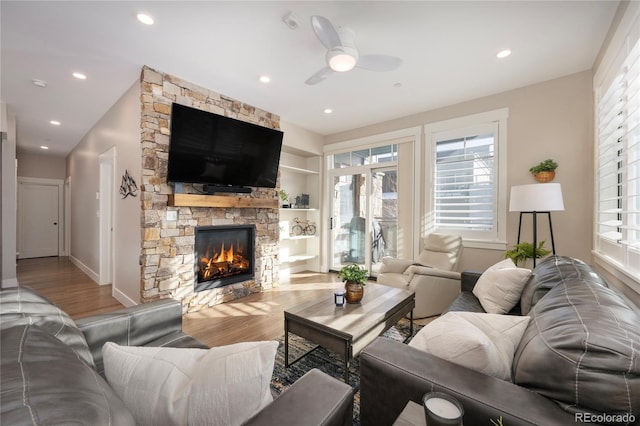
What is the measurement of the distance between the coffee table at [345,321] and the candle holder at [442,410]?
91cm

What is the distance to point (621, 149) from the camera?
1999mm

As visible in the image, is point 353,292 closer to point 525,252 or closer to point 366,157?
point 525,252

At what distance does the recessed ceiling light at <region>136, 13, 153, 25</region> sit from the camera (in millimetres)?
2068

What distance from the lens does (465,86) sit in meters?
3.22

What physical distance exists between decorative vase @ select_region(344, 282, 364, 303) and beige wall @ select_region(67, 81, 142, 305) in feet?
7.79

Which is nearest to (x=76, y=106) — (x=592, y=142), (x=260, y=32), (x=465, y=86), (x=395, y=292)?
(x=260, y=32)

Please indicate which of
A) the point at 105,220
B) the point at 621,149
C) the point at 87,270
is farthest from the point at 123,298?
the point at 621,149

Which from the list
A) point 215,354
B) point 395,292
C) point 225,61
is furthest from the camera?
point 225,61

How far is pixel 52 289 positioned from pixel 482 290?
5.64m

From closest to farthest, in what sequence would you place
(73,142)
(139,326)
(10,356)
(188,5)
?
(10,356), (139,326), (188,5), (73,142)

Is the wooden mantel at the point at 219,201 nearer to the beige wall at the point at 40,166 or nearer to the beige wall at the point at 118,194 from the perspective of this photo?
the beige wall at the point at 118,194

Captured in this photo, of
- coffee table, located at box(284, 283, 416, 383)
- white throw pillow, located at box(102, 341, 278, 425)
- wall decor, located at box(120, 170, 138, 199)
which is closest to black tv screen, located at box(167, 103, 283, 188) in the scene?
wall decor, located at box(120, 170, 138, 199)

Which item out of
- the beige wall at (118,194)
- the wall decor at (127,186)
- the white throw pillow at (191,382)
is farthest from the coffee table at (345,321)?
the wall decor at (127,186)

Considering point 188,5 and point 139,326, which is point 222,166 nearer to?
point 188,5
